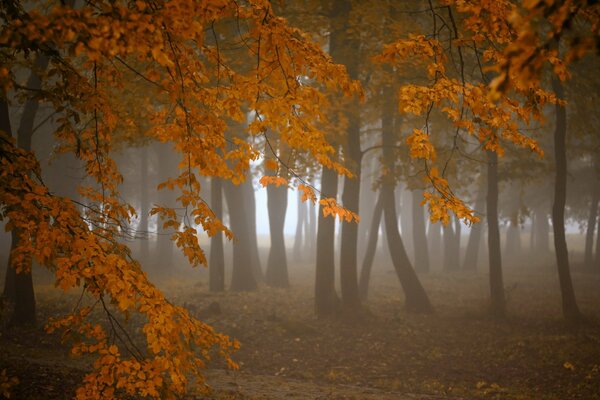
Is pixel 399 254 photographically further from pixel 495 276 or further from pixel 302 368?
pixel 302 368

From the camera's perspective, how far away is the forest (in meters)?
3.37

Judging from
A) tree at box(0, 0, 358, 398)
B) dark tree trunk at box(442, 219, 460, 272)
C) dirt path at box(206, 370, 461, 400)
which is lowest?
dirt path at box(206, 370, 461, 400)

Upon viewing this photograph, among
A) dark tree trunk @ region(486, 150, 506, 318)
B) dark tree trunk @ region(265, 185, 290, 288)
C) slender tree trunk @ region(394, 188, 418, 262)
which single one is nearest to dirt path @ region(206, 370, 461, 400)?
dark tree trunk @ region(486, 150, 506, 318)

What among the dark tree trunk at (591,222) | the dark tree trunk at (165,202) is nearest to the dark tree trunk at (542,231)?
the dark tree trunk at (591,222)

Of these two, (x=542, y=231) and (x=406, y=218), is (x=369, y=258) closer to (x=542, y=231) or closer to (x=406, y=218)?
(x=406, y=218)

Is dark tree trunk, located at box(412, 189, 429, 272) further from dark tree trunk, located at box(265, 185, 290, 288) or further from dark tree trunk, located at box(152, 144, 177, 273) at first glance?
dark tree trunk, located at box(152, 144, 177, 273)

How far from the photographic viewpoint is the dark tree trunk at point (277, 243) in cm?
1736

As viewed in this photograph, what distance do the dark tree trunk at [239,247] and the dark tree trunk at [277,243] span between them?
146 centimetres

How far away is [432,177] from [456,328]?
843 cm

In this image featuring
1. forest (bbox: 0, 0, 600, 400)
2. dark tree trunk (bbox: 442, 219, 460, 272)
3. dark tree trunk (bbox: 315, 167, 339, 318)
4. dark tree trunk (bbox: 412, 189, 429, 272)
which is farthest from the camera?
dark tree trunk (bbox: 442, 219, 460, 272)

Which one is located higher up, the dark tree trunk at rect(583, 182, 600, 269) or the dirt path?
the dark tree trunk at rect(583, 182, 600, 269)

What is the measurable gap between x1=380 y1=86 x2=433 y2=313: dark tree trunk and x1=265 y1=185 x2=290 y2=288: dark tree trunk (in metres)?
5.39

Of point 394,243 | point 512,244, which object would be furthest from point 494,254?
point 512,244

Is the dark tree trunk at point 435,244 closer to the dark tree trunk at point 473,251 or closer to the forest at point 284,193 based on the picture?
the dark tree trunk at point 473,251
